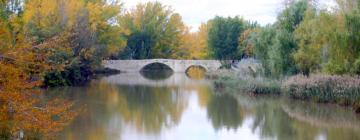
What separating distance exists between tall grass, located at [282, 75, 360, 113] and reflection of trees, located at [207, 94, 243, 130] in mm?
2421

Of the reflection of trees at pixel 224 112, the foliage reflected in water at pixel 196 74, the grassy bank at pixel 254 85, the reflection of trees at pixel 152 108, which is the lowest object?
the foliage reflected in water at pixel 196 74

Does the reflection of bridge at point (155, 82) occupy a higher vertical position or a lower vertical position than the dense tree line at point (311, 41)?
lower

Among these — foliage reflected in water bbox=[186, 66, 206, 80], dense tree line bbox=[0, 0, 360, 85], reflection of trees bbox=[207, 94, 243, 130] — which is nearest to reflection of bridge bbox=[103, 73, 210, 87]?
dense tree line bbox=[0, 0, 360, 85]

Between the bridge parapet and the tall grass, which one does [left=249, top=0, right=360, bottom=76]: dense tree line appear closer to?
the tall grass

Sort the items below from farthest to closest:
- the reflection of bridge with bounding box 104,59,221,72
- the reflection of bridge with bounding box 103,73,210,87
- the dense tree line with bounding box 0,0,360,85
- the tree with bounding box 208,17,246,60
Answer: the tree with bounding box 208,17,246,60
the reflection of bridge with bounding box 104,59,221,72
the reflection of bridge with bounding box 103,73,210,87
the dense tree line with bounding box 0,0,360,85

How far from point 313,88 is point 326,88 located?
647mm

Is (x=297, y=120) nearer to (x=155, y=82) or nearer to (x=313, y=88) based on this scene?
(x=313, y=88)

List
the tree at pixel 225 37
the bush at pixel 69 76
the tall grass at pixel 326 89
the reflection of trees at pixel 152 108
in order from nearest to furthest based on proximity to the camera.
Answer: the reflection of trees at pixel 152 108, the tall grass at pixel 326 89, the bush at pixel 69 76, the tree at pixel 225 37

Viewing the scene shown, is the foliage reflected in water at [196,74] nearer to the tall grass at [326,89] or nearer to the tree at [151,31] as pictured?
the tree at [151,31]

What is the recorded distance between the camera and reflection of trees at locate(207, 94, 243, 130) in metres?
14.1

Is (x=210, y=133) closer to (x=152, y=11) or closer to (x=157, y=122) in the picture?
(x=157, y=122)

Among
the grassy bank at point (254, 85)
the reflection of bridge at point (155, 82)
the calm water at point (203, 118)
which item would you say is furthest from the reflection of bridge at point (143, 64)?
the calm water at point (203, 118)

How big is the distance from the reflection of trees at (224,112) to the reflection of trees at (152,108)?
3.54 feet

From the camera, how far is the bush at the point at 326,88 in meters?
16.8
